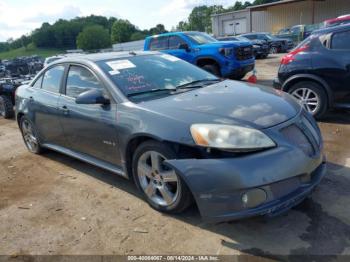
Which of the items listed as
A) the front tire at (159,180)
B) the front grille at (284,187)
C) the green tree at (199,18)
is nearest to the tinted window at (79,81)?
the front tire at (159,180)

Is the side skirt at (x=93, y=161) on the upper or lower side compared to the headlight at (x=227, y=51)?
lower

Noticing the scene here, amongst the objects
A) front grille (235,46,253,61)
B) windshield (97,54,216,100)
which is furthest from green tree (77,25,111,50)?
windshield (97,54,216,100)

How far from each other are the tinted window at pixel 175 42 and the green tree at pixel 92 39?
83.0 meters

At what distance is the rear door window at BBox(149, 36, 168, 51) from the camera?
477 inches

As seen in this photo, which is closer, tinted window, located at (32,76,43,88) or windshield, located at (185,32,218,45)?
tinted window, located at (32,76,43,88)

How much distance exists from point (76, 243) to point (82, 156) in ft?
4.84

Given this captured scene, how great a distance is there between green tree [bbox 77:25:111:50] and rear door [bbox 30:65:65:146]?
89248mm

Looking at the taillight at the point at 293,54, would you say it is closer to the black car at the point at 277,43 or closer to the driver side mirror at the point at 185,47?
the driver side mirror at the point at 185,47

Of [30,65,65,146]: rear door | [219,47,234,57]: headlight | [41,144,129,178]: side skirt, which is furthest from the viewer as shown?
[219,47,234,57]: headlight

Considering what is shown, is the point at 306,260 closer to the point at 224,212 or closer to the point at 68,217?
the point at 224,212

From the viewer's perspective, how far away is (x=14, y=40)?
12825 centimetres

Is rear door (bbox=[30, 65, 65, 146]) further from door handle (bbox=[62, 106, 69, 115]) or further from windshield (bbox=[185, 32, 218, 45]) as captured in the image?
windshield (bbox=[185, 32, 218, 45])

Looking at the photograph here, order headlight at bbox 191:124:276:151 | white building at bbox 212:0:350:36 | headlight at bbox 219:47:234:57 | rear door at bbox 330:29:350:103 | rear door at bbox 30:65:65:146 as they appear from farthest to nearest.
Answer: white building at bbox 212:0:350:36
headlight at bbox 219:47:234:57
rear door at bbox 330:29:350:103
rear door at bbox 30:65:65:146
headlight at bbox 191:124:276:151

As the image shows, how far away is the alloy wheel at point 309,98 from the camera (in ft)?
20.2
